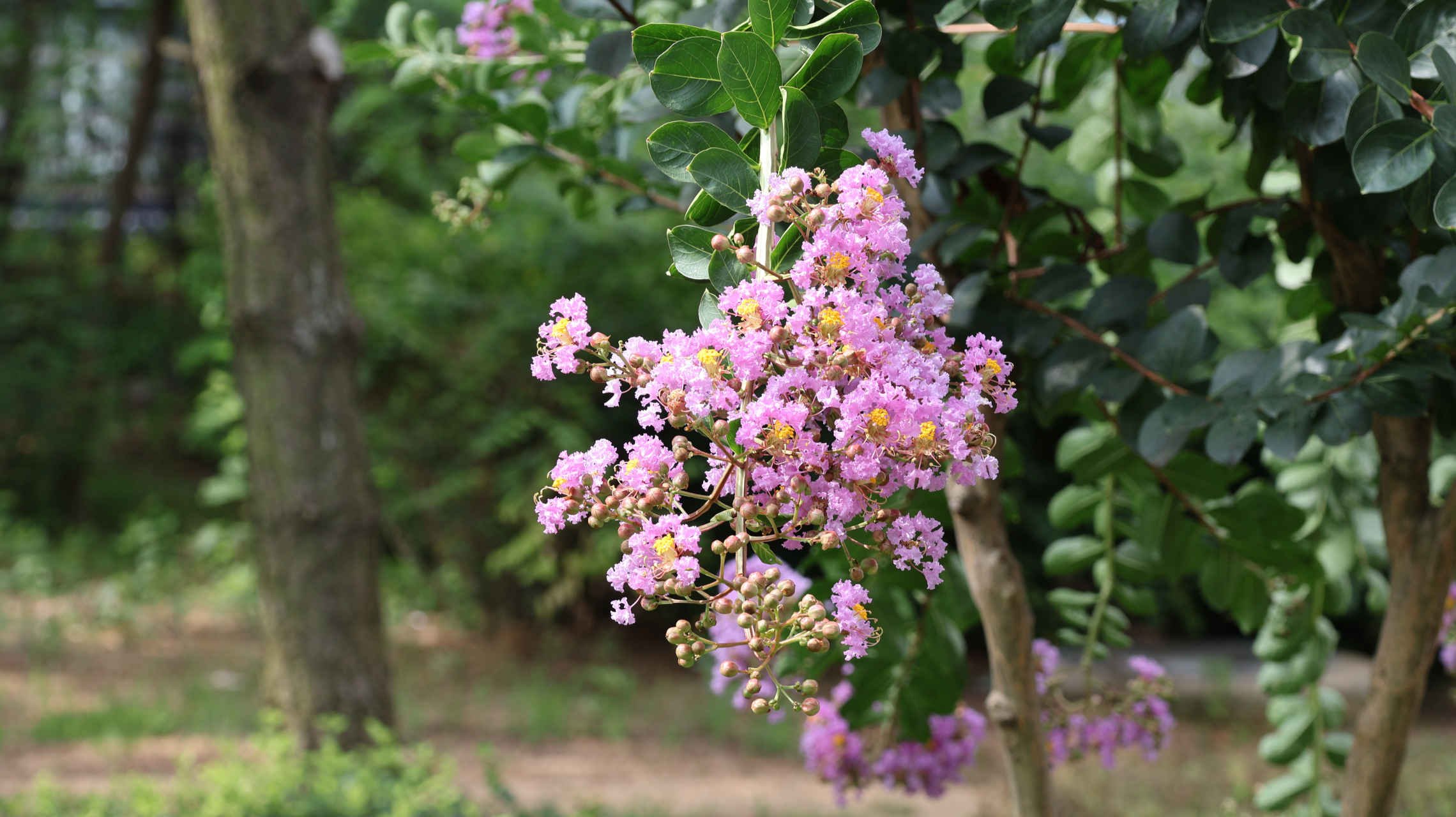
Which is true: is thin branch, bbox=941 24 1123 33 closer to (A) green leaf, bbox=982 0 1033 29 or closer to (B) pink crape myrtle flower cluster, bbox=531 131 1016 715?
(A) green leaf, bbox=982 0 1033 29

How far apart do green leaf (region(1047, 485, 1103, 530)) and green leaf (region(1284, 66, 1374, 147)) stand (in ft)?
2.22

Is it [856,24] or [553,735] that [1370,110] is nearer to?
[856,24]

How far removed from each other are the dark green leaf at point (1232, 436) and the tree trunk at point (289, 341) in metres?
2.32

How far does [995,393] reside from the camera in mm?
713

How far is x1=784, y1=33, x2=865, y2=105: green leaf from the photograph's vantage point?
0.67m

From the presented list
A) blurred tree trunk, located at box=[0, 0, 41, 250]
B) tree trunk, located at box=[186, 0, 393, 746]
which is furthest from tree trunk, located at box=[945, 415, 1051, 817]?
blurred tree trunk, located at box=[0, 0, 41, 250]

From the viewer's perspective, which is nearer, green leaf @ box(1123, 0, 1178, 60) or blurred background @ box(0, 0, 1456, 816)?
green leaf @ box(1123, 0, 1178, 60)

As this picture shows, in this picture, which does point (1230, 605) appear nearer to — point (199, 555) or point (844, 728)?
point (844, 728)

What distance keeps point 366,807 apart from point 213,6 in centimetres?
197

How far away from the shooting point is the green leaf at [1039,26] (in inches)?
36.4

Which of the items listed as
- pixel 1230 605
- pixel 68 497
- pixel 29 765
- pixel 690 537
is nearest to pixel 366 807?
pixel 1230 605

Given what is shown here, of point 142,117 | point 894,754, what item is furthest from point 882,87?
point 142,117

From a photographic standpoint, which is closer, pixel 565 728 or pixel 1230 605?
pixel 1230 605

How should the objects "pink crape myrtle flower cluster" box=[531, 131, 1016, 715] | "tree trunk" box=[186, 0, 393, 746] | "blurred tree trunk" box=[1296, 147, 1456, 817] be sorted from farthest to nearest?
1. "tree trunk" box=[186, 0, 393, 746]
2. "blurred tree trunk" box=[1296, 147, 1456, 817]
3. "pink crape myrtle flower cluster" box=[531, 131, 1016, 715]
